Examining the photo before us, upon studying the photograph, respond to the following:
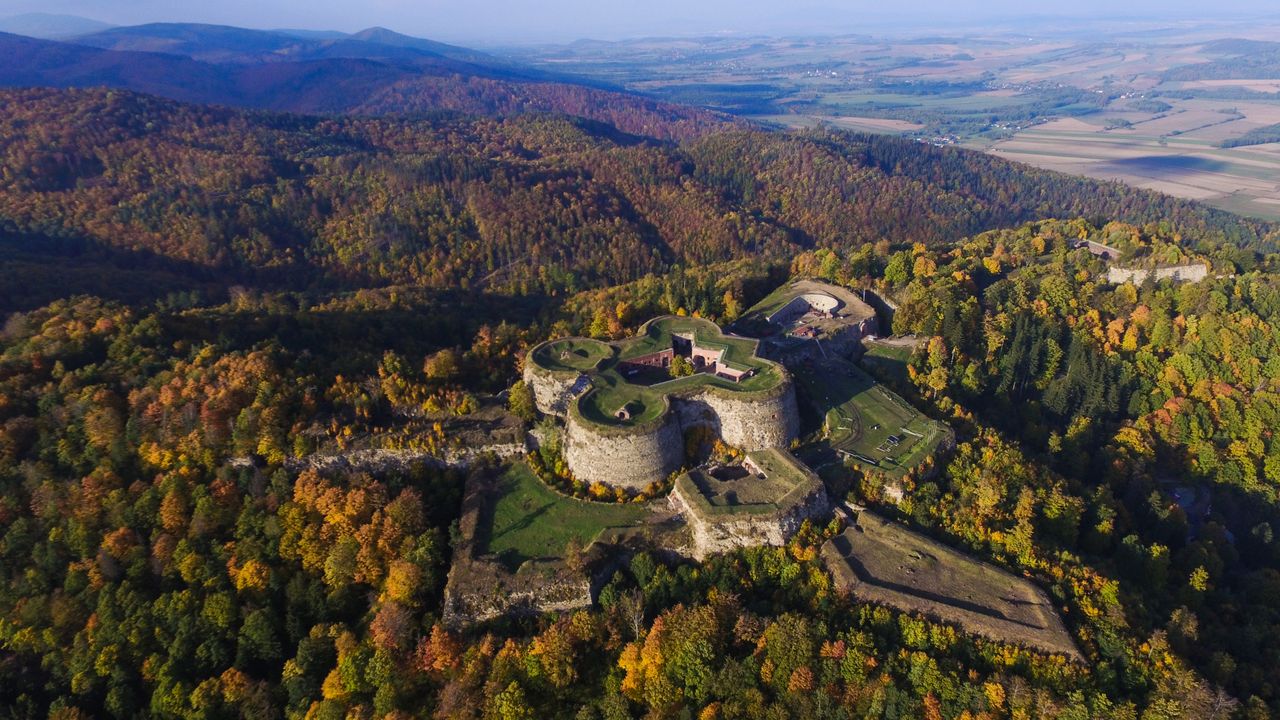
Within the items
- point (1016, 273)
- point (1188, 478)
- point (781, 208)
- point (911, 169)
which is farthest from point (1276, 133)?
point (1188, 478)

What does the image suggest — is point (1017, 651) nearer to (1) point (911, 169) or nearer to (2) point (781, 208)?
(2) point (781, 208)

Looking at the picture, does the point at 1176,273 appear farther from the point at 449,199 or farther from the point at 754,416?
the point at 449,199

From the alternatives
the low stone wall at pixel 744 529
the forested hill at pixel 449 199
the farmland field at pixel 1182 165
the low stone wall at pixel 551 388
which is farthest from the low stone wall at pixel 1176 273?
the farmland field at pixel 1182 165

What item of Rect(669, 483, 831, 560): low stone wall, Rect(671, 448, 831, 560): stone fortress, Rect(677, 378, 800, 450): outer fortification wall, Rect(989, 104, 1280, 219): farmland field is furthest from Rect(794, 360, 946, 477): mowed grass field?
Rect(989, 104, 1280, 219): farmland field

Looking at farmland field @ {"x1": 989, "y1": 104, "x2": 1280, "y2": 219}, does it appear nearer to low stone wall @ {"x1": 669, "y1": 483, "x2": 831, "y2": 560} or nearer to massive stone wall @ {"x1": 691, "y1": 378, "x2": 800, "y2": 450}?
massive stone wall @ {"x1": 691, "y1": 378, "x2": 800, "y2": 450}

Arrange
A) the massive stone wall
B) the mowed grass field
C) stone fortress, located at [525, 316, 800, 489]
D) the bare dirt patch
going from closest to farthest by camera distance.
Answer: the bare dirt patch, stone fortress, located at [525, 316, 800, 489], the mowed grass field, the massive stone wall

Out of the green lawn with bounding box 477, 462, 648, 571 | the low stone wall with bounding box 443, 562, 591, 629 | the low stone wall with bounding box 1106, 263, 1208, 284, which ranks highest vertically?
the low stone wall with bounding box 1106, 263, 1208, 284
